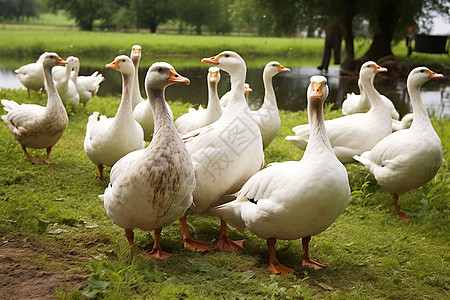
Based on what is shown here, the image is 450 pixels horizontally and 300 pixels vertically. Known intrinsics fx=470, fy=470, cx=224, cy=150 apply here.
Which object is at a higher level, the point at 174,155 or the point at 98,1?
the point at 98,1

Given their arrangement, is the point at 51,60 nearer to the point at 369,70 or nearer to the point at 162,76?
the point at 162,76

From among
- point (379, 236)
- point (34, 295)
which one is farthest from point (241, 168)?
point (34, 295)

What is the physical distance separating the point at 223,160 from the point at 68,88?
16.0ft

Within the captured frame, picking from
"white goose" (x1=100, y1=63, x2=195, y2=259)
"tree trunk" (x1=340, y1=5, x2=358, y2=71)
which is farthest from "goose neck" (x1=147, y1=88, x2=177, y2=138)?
"tree trunk" (x1=340, y1=5, x2=358, y2=71)

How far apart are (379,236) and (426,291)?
3.03ft

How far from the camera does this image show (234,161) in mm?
3547

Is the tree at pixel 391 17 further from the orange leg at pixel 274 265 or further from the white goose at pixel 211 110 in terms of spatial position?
the orange leg at pixel 274 265

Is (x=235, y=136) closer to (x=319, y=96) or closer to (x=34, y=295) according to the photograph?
(x=319, y=96)

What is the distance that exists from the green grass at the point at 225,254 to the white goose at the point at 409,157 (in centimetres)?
30

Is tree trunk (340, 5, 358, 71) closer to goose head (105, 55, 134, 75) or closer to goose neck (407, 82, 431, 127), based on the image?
goose neck (407, 82, 431, 127)

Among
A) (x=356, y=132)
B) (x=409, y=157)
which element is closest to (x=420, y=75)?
(x=356, y=132)

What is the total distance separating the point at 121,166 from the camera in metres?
3.35

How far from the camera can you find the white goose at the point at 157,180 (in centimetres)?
297

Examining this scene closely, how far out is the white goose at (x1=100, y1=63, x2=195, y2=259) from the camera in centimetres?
297
